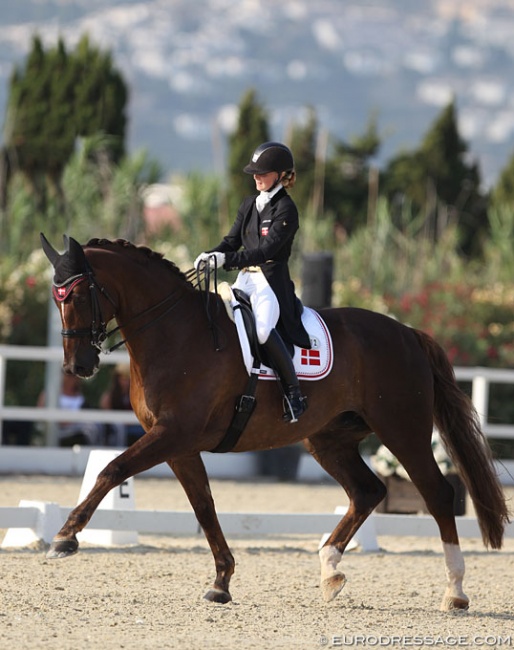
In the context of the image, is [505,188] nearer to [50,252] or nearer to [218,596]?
[218,596]

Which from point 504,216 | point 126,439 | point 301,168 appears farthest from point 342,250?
point 301,168

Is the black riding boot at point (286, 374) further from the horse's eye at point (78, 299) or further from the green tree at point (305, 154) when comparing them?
the green tree at point (305, 154)

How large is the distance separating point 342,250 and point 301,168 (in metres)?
11.7

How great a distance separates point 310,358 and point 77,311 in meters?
1.37

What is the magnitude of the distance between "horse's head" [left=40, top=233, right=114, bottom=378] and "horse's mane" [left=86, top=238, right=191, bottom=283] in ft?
1.03

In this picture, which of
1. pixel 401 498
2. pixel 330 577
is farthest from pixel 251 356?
pixel 401 498

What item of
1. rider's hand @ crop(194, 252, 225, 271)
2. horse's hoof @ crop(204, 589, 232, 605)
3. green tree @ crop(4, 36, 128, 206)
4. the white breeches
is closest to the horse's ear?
rider's hand @ crop(194, 252, 225, 271)

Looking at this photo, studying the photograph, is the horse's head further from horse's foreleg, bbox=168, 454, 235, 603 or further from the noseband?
horse's foreleg, bbox=168, 454, 235, 603

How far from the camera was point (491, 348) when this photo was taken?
1672 centimetres

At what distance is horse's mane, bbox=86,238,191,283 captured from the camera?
21.2 feet

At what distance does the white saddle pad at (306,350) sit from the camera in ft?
21.3

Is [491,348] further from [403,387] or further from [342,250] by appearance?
[403,387]

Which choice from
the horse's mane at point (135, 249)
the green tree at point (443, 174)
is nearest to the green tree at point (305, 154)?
the green tree at point (443, 174)

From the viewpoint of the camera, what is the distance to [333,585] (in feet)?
21.5
